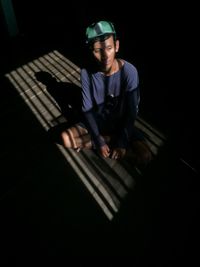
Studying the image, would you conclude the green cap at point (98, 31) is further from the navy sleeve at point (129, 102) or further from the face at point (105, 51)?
the navy sleeve at point (129, 102)

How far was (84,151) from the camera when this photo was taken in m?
2.57

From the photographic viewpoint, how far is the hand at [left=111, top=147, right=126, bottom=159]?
7.57 ft

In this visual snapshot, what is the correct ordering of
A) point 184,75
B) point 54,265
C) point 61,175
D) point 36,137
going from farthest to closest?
point 184,75
point 36,137
point 61,175
point 54,265

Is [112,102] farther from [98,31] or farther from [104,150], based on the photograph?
[98,31]

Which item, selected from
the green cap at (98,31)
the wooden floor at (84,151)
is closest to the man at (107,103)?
the green cap at (98,31)

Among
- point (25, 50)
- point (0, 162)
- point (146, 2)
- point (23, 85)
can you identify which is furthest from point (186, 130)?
point (25, 50)

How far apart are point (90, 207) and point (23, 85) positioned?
7.57 ft

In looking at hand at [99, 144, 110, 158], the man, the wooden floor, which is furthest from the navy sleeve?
the wooden floor

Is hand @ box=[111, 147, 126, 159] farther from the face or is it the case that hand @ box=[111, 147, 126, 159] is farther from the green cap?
the green cap

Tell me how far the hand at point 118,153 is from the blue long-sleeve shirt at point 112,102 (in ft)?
0.13

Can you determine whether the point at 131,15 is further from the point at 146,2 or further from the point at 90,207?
the point at 90,207

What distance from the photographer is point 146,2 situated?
14.3ft

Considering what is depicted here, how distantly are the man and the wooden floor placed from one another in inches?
4.8

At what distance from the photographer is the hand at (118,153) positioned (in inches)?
90.9
